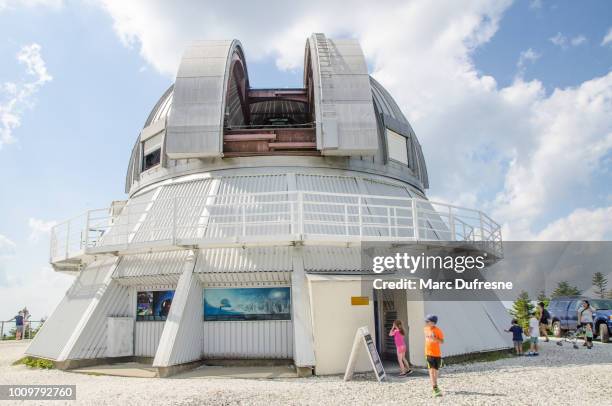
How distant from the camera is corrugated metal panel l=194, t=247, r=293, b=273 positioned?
1328 centimetres

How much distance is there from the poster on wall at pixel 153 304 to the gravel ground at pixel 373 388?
2608 millimetres

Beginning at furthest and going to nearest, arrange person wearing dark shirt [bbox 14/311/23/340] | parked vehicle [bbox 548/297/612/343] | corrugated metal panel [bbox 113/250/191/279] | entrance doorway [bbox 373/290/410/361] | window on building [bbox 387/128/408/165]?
person wearing dark shirt [bbox 14/311/23/340] < parked vehicle [bbox 548/297/612/343] < window on building [bbox 387/128/408/165] < entrance doorway [bbox 373/290/410/361] < corrugated metal panel [bbox 113/250/191/279]

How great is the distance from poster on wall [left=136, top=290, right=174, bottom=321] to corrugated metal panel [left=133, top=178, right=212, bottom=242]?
1.60 metres

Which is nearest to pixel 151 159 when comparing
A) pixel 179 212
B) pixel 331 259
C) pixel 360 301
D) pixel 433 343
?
pixel 179 212

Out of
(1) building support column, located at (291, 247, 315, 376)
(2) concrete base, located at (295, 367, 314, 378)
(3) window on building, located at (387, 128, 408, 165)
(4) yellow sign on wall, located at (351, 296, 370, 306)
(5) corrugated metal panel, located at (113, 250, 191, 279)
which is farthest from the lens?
(3) window on building, located at (387, 128, 408, 165)

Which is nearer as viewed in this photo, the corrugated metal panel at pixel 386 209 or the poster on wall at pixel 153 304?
the poster on wall at pixel 153 304

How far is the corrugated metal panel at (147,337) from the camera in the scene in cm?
→ 1433

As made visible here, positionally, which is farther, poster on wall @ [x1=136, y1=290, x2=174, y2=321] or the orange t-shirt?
poster on wall @ [x1=136, y1=290, x2=174, y2=321]

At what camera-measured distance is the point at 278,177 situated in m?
16.1

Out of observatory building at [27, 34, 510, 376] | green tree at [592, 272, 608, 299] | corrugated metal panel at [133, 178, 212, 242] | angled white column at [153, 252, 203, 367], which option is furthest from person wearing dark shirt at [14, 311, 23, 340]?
green tree at [592, 272, 608, 299]

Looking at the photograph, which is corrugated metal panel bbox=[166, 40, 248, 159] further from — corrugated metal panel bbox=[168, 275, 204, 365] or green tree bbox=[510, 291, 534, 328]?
green tree bbox=[510, 291, 534, 328]

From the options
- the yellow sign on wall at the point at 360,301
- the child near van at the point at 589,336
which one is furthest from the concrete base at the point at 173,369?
the child near van at the point at 589,336

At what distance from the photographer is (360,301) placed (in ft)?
40.1

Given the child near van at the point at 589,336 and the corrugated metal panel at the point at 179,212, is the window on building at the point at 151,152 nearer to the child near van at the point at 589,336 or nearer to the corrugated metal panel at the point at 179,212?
the corrugated metal panel at the point at 179,212
